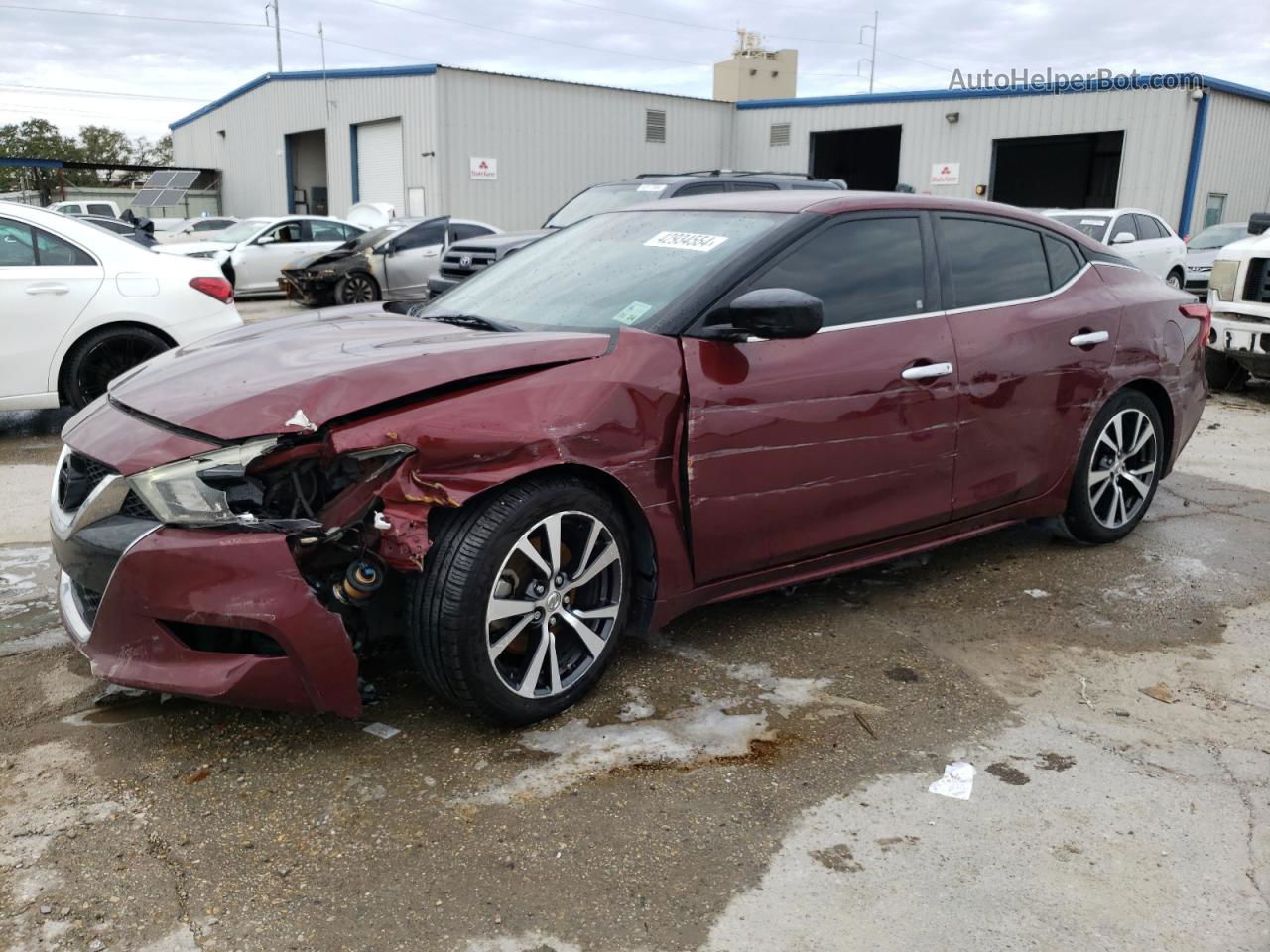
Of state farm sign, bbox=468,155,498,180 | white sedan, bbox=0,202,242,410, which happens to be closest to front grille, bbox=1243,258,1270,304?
white sedan, bbox=0,202,242,410

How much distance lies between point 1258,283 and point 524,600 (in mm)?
8257

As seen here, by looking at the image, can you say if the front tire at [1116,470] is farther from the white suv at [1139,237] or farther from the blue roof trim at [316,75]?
the blue roof trim at [316,75]

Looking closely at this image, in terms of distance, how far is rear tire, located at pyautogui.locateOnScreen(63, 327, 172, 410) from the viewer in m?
6.70

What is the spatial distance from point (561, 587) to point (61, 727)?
1.53 m

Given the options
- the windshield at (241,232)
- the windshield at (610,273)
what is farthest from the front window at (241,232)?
the windshield at (610,273)

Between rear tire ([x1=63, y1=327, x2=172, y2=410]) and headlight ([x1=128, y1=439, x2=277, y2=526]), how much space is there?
14.7 ft

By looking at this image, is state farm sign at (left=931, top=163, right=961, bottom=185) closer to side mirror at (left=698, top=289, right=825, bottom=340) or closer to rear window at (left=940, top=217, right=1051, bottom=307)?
rear window at (left=940, top=217, right=1051, bottom=307)

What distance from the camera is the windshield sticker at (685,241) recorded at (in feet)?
12.2

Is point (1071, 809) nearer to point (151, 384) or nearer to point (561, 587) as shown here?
point (561, 587)

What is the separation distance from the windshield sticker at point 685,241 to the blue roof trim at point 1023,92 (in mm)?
21576

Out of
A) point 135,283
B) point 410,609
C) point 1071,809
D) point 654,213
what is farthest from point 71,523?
point 135,283

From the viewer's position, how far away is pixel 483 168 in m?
24.9

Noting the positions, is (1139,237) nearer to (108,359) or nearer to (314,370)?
(108,359)

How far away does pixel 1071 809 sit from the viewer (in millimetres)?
2824
